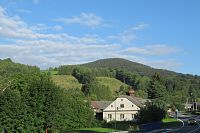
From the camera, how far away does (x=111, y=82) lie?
185125 millimetres

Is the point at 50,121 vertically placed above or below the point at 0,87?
below

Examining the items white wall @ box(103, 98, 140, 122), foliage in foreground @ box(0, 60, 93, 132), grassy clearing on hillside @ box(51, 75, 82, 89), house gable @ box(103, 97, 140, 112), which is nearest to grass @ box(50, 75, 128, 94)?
grassy clearing on hillside @ box(51, 75, 82, 89)

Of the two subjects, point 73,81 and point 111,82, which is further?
point 111,82

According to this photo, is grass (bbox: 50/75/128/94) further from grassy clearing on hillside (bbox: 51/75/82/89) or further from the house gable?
the house gable

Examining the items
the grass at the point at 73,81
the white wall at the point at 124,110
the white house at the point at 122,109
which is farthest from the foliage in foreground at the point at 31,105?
the grass at the point at 73,81

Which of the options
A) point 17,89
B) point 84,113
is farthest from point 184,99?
point 17,89

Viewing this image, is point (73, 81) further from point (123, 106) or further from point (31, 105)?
point (31, 105)

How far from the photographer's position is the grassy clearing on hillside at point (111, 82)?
180 meters

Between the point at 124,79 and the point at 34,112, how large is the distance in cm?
14660

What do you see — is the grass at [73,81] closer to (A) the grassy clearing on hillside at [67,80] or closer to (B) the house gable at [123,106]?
(A) the grassy clearing on hillside at [67,80]

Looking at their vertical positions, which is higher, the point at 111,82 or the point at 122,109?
the point at 111,82

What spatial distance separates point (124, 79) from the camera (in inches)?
7692

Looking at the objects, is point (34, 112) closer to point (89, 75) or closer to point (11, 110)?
point (11, 110)

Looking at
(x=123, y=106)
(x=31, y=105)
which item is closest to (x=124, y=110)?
(x=123, y=106)
